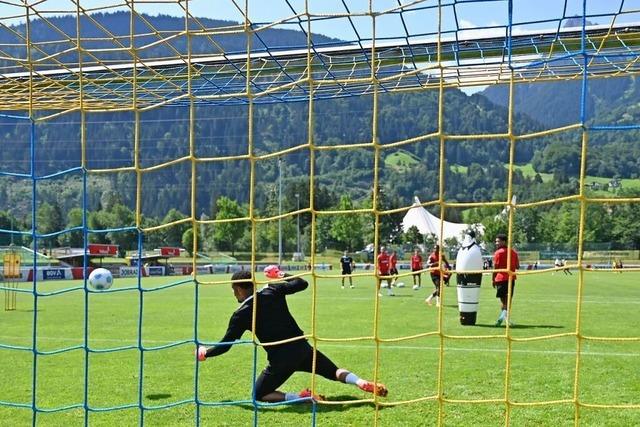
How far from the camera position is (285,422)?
18.1 ft

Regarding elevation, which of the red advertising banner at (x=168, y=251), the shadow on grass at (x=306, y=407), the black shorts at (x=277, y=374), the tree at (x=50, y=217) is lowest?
the red advertising banner at (x=168, y=251)

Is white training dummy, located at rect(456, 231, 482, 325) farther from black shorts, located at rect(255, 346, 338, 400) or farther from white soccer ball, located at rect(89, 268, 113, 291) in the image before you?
white soccer ball, located at rect(89, 268, 113, 291)

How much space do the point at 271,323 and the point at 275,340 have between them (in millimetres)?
156

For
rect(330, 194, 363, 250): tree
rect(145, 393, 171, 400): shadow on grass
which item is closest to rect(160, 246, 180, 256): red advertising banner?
rect(330, 194, 363, 250): tree

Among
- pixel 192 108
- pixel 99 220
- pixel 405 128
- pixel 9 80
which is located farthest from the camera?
pixel 405 128

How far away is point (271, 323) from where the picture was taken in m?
6.02

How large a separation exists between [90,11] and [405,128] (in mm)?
95215

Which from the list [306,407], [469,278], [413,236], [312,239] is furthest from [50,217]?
[312,239]

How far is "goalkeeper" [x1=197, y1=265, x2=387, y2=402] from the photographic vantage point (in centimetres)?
597

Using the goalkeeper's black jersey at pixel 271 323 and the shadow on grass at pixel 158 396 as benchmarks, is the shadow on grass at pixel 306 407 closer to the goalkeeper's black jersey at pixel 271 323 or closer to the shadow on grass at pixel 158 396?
the goalkeeper's black jersey at pixel 271 323

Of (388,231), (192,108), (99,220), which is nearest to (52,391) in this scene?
(192,108)

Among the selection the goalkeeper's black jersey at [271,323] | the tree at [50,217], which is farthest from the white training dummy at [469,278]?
the tree at [50,217]

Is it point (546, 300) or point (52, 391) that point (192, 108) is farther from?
point (546, 300)

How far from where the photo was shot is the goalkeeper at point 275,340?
5.97 metres
